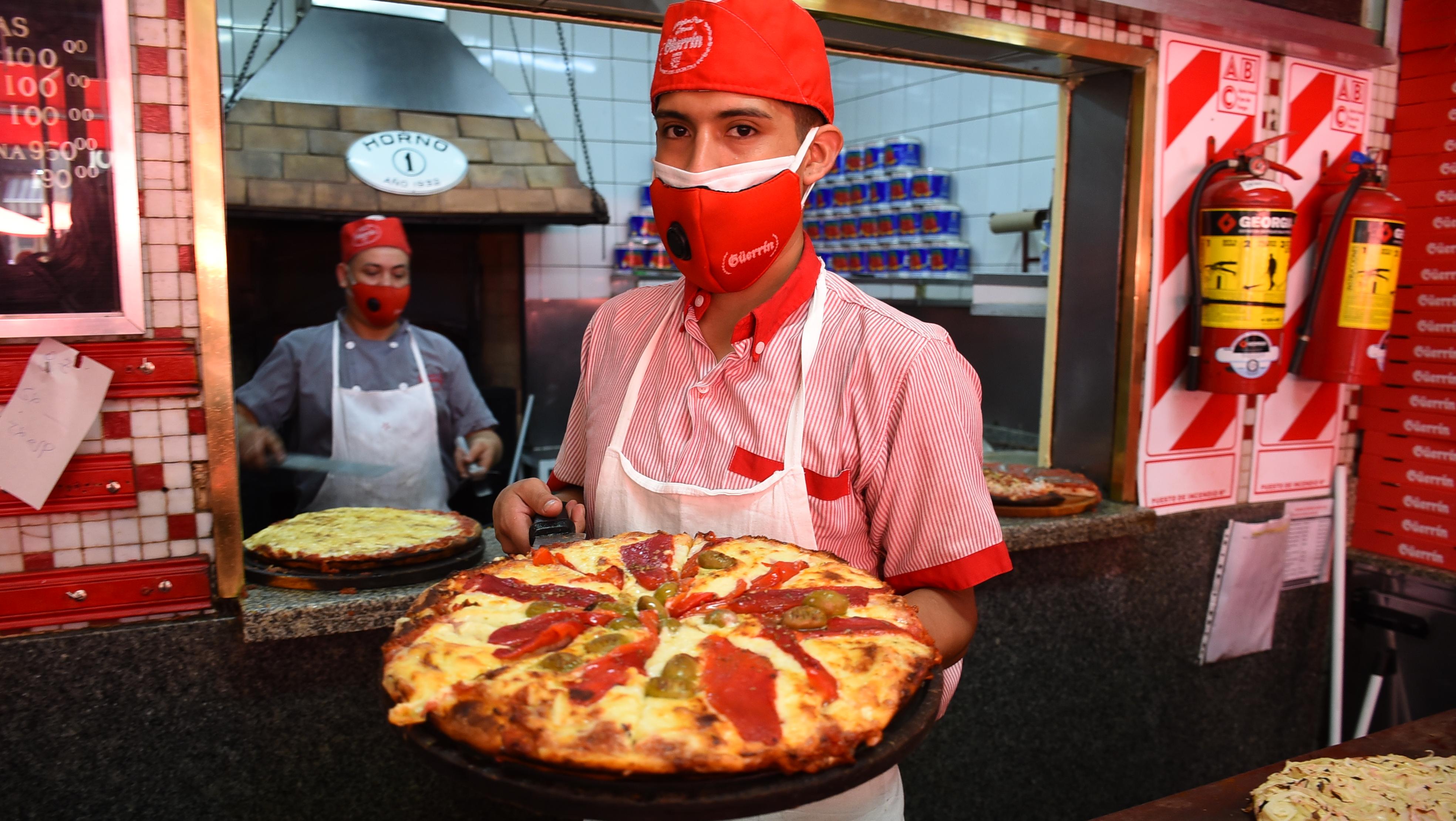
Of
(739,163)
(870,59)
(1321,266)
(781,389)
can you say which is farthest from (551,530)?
A: (1321,266)

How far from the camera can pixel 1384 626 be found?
11.6 feet

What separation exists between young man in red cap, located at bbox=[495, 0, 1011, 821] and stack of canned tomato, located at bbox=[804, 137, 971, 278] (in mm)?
3999

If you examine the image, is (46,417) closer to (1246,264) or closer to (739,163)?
(739,163)

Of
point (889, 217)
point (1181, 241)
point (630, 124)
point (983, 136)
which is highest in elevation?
point (630, 124)

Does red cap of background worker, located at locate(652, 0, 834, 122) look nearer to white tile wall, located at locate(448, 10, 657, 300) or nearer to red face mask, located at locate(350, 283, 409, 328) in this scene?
red face mask, located at locate(350, 283, 409, 328)

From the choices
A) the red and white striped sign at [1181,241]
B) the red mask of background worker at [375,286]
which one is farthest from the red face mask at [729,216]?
the red mask of background worker at [375,286]

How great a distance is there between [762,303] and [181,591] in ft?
4.93

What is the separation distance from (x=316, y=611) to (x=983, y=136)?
4842 millimetres

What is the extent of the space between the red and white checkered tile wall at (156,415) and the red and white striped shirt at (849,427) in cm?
100

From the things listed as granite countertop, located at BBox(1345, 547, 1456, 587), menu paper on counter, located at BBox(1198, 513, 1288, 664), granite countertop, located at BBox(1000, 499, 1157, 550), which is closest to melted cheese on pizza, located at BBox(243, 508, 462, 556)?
granite countertop, located at BBox(1000, 499, 1157, 550)

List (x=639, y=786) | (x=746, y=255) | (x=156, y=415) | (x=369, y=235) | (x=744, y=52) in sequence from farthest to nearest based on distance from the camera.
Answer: (x=369, y=235), (x=156, y=415), (x=746, y=255), (x=744, y=52), (x=639, y=786)

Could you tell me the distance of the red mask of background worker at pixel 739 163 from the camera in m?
1.58

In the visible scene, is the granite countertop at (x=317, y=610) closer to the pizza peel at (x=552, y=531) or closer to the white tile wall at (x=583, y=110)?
the pizza peel at (x=552, y=531)

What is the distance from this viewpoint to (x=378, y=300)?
379cm
